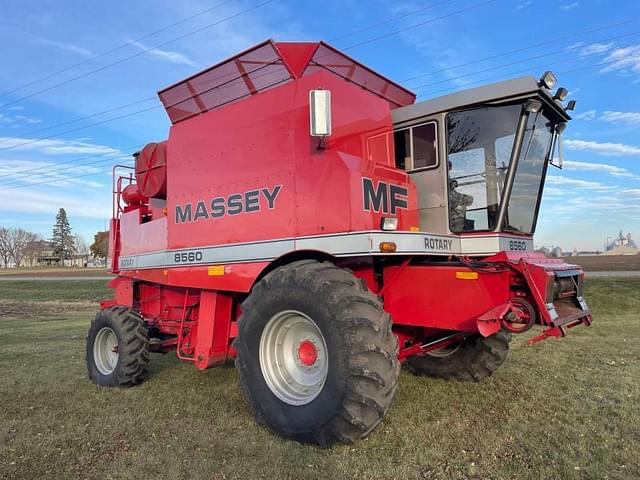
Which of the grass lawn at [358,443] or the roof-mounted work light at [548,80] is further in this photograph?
the roof-mounted work light at [548,80]

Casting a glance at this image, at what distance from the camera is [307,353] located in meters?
4.48

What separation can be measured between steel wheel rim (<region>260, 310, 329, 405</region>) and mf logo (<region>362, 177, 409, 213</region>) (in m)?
1.21

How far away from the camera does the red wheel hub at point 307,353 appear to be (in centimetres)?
446

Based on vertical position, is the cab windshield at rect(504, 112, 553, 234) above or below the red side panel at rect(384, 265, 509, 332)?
above

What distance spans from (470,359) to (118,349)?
4.52 metres

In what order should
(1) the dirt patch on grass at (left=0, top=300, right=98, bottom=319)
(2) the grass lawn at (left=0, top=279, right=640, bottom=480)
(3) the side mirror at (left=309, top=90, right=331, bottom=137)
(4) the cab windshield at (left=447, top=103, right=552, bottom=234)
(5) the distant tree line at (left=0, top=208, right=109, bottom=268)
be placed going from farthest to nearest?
(5) the distant tree line at (left=0, top=208, right=109, bottom=268) → (1) the dirt patch on grass at (left=0, top=300, right=98, bottom=319) → (4) the cab windshield at (left=447, top=103, right=552, bottom=234) → (3) the side mirror at (left=309, top=90, right=331, bottom=137) → (2) the grass lawn at (left=0, top=279, right=640, bottom=480)

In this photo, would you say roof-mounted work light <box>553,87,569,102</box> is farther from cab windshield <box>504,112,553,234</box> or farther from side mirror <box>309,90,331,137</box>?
side mirror <box>309,90,331,137</box>

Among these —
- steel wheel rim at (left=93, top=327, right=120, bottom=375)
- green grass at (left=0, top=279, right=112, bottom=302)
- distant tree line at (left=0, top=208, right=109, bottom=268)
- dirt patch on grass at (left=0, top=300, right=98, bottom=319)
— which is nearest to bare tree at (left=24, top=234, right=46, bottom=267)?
distant tree line at (left=0, top=208, right=109, bottom=268)

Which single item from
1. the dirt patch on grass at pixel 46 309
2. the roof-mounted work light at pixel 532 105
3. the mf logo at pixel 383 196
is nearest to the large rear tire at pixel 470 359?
the mf logo at pixel 383 196

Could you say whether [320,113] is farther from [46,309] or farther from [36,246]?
[36,246]

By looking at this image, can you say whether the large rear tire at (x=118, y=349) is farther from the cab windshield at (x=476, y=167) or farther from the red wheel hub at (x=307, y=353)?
the cab windshield at (x=476, y=167)

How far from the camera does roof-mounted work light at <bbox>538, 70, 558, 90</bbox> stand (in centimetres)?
463

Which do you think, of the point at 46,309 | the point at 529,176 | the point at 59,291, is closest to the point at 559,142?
the point at 529,176

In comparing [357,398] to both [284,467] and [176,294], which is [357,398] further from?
[176,294]
